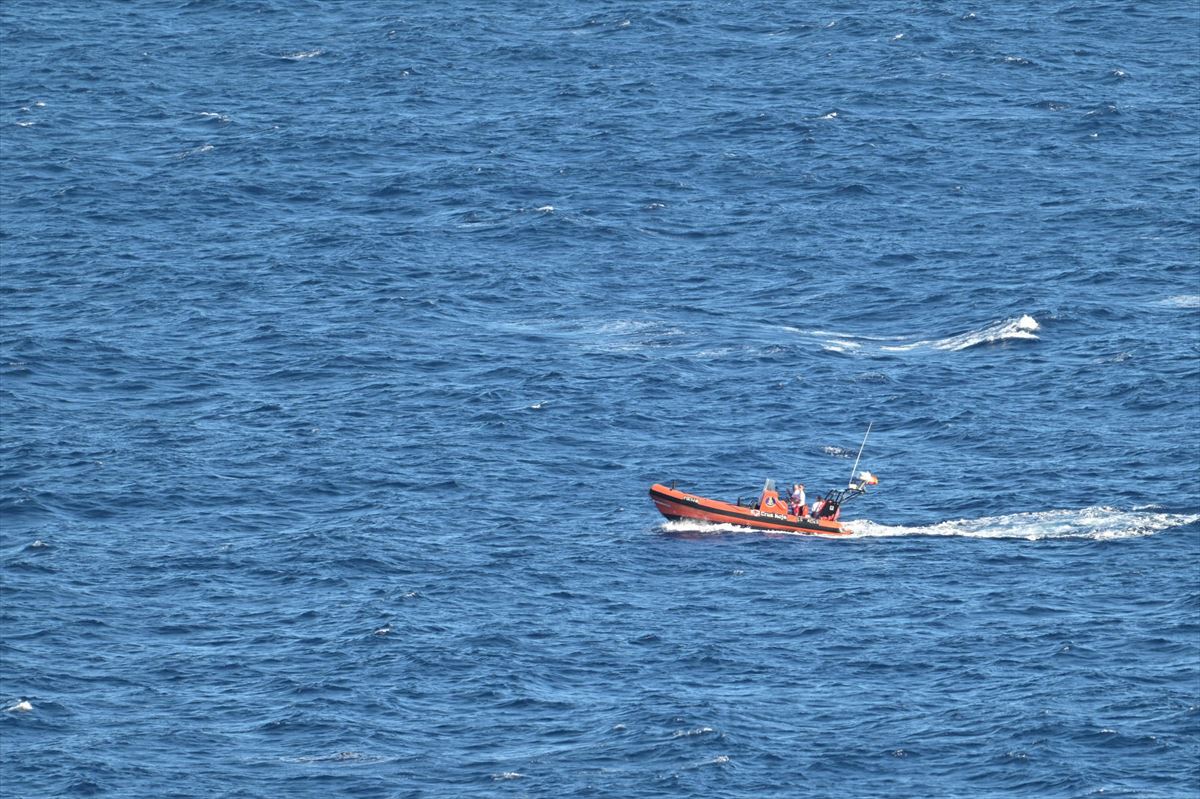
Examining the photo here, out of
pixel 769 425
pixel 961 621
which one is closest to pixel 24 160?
pixel 769 425

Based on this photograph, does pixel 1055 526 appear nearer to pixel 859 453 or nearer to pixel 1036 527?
pixel 1036 527

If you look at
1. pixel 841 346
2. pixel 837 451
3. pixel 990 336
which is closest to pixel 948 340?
pixel 990 336

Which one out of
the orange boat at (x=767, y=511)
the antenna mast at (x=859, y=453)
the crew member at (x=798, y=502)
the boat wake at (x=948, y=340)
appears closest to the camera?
the orange boat at (x=767, y=511)

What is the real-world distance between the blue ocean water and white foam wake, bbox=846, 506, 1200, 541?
274 mm

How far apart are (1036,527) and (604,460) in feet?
86.0

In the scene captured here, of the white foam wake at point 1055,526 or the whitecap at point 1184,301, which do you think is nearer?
the white foam wake at point 1055,526

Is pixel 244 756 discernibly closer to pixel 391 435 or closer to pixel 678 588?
pixel 678 588

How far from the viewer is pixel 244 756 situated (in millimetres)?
106188

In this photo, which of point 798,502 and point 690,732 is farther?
point 798,502

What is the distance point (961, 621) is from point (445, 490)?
33116mm

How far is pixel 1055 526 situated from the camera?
128250 mm

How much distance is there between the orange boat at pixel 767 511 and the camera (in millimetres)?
129375

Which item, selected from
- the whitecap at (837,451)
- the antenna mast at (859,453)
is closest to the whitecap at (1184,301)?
the antenna mast at (859,453)

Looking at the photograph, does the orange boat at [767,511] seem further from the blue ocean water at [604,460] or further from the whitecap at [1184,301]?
the whitecap at [1184,301]
